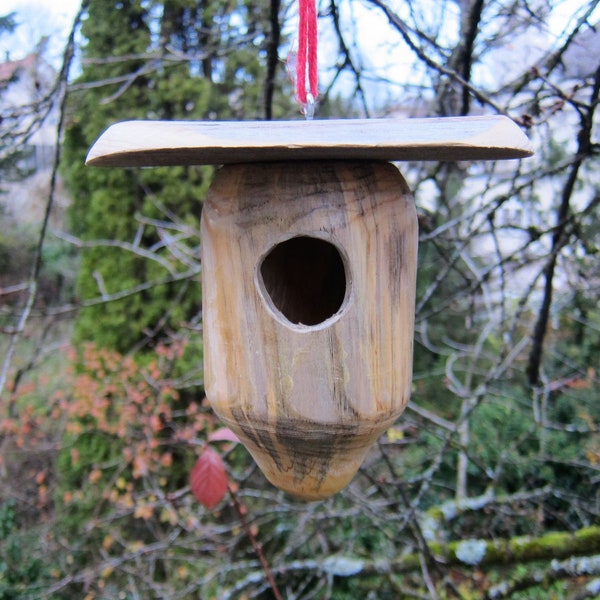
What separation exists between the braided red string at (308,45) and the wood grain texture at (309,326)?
14 cm

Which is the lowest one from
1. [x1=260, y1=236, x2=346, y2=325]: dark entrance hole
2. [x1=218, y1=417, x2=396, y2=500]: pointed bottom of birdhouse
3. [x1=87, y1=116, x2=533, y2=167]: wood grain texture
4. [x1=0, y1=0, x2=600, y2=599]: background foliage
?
[x1=0, y1=0, x2=600, y2=599]: background foliage

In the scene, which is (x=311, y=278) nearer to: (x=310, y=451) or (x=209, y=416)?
(x=310, y=451)

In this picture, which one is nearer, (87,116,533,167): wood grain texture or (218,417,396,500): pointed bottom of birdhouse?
(87,116,533,167): wood grain texture

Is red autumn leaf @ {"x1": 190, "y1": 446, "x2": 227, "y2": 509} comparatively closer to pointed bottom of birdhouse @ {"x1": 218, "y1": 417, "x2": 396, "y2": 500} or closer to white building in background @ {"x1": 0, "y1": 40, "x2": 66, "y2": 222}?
pointed bottom of birdhouse @ {"x1": 218, "y1": 417, "x2": 396, "y2": 500}

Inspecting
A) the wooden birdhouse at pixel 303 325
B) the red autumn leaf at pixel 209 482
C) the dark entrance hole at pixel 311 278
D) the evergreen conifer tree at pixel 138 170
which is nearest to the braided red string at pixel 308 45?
the wooden birdhouse at pixel 303 325

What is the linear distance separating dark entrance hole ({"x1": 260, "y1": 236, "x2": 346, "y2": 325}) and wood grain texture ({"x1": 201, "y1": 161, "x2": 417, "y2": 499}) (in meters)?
0.34

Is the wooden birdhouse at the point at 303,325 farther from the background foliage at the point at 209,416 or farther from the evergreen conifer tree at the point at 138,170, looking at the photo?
the evergreen conifer tree at the point at 138,170

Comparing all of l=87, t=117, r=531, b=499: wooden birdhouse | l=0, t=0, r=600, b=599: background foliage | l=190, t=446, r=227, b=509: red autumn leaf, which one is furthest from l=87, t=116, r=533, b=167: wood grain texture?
l=0, t=0, r=600, b=599: background foliage

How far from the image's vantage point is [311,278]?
1.41 meters

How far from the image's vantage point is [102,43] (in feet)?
12.0

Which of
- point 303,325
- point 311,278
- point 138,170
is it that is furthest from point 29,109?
point 138,170

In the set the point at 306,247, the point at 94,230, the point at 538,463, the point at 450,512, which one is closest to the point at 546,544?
the point at 450,512

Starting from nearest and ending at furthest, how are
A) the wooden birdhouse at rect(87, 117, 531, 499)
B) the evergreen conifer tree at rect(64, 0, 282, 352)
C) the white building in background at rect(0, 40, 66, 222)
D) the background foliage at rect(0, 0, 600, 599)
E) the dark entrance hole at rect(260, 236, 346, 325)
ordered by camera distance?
1. the wooden birdhouse at rect(87, 117, 531, 499)
2. the dark entrance hole at rect(260, 236, 346, 325)
3. the white building in background at rect(0, 40, 66, 222)
4. the background foliage at rect(0, 0, 600, 599)
5. the evergreen conifer tree at rect(64, 0, 282, 352)

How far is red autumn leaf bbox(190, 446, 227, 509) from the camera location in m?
1.64
